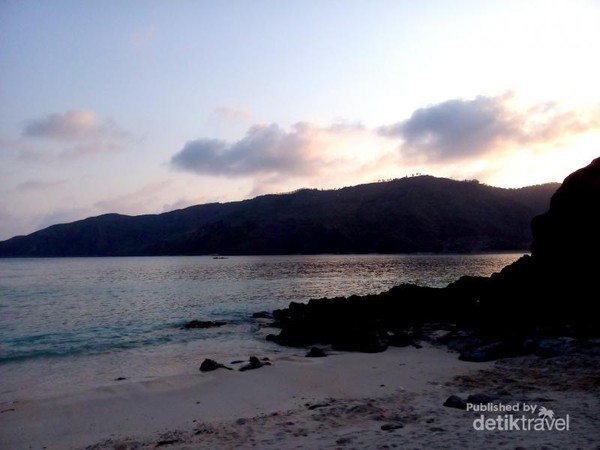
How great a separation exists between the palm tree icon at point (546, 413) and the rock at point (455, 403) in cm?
140

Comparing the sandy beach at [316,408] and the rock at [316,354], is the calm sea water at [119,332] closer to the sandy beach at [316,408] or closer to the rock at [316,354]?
the rock at [316,354]

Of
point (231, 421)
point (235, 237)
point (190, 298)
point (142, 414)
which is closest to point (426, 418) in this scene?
point (231, 421)

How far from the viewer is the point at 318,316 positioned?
23.0 metres

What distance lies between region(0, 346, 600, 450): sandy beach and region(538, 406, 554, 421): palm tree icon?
0.54 ft

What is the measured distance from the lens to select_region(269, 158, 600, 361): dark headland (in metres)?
16.9

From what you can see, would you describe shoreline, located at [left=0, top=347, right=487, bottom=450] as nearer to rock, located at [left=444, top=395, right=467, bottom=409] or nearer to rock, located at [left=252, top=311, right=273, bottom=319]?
rock, located at [left=444, top=395, right=467, bottom=409]

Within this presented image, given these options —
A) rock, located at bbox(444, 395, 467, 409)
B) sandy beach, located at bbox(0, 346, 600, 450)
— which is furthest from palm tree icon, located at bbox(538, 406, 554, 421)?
rock, located at bbox(444, 395, 467, 409)

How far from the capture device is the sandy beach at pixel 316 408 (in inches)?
316

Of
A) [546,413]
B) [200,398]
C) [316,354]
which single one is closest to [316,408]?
[200,398]

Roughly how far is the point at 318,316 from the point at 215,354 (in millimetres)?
5922

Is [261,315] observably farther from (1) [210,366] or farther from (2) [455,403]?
(2) [455,403]

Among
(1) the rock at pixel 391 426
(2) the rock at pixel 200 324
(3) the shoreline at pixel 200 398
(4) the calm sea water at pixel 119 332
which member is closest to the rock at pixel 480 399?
(3) the shoreline at pixel 200 398

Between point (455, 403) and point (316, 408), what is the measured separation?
10.0ft

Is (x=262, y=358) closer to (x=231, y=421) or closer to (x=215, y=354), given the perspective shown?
(x=215, y=354)
